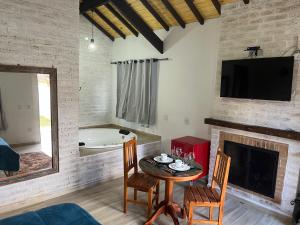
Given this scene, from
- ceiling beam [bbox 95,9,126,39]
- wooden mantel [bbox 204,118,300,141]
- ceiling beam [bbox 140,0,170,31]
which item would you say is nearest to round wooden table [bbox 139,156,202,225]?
wooden mantel [bbox 204,118,300,141]

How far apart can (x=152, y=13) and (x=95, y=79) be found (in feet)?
7.56

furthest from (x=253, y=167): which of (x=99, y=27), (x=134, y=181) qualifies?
(x=99, y=27)

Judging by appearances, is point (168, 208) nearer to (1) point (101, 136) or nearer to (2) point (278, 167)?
(2) point (278, 167)

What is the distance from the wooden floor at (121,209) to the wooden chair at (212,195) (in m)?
0.38

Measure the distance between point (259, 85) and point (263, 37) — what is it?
24.7 inches

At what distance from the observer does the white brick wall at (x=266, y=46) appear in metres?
2.77

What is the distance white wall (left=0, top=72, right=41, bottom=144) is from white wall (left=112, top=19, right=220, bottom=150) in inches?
97.8

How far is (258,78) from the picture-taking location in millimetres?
2990

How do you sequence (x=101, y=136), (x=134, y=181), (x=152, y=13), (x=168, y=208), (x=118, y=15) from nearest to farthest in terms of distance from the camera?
(x=168, y=208), (x=134, y=181), (x=152, y=13), (x=118, y=15), (x=101, y=136)

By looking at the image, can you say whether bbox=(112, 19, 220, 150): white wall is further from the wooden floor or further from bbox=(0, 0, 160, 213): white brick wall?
bbox=(0, 0, 160, 213): white brick wall

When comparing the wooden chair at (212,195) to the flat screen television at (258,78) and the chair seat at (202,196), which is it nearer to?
the chair seat at (202,196)

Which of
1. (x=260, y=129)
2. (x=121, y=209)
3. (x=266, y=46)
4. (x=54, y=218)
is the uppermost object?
(x=266, y=46)

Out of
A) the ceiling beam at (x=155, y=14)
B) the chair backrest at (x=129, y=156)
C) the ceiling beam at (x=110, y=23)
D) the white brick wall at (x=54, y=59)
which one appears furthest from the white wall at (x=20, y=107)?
the ceiling beam at (x=110, y=23)

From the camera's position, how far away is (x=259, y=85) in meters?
2.99
